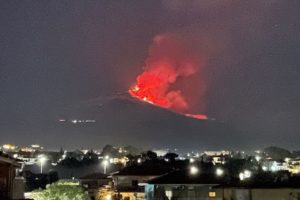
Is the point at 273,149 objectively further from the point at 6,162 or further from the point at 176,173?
the point at 6,162

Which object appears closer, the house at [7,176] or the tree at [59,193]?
the house at [7,176]

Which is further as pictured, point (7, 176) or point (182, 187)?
point (182, 187)

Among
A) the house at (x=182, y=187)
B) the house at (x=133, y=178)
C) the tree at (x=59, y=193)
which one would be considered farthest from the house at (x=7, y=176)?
the house at (x=133, y=178)

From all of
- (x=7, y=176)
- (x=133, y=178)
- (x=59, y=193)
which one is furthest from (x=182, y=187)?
(x=7, y=176)

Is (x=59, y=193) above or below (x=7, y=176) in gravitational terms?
below

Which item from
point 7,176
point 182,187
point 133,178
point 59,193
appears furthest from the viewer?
point 133,178

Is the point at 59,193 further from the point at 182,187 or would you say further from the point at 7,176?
the point at 7,176

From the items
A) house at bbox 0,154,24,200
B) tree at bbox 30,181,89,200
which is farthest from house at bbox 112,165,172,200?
house at bbox 0,154,24,200

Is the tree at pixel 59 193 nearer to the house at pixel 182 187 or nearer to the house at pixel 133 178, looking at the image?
the house at pixel 182 187

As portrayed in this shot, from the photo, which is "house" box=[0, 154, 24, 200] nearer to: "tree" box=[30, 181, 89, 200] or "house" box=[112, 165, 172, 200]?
"tree" box=[30, 181, 89, 200]

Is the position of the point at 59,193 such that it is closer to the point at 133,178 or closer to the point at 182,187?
the point at 182,187

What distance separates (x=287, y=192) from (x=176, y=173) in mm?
9983

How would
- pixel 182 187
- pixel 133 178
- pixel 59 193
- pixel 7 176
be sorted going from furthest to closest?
1. pixel 133 178
2. pixel 182 187
3. pixel 59 193
4. pixel 7 176

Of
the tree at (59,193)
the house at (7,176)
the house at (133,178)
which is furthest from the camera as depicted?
the house at (133,178)
